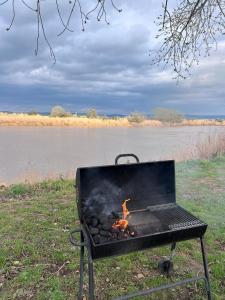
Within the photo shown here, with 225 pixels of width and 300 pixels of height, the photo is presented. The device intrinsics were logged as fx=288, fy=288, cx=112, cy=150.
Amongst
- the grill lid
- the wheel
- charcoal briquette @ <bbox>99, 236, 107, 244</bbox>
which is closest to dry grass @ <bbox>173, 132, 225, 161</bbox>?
the wheel

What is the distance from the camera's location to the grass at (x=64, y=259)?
232cm

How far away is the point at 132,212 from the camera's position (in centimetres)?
224

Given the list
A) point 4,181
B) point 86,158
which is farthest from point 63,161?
point 4,181

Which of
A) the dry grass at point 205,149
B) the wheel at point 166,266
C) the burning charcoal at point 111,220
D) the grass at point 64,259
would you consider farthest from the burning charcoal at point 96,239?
the dry grass at point 205,149

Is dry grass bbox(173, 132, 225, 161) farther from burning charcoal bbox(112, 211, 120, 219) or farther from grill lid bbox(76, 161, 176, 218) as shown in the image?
burning charcoal bbox(112, 211, 120, 219)

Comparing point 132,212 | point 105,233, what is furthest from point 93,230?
point 132,212

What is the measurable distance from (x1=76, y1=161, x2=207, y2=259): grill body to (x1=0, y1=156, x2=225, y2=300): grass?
665mm

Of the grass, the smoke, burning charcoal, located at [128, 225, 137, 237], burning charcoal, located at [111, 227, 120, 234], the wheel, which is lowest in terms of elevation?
the grass

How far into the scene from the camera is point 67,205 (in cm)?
427

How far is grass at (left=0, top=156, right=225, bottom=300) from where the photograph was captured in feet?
7.61

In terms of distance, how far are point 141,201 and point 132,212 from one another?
110 millimetres

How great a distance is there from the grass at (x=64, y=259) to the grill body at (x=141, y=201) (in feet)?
2.18

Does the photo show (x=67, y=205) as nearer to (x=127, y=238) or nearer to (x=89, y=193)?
(x=89, y=193)

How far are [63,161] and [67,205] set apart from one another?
4329 mm
